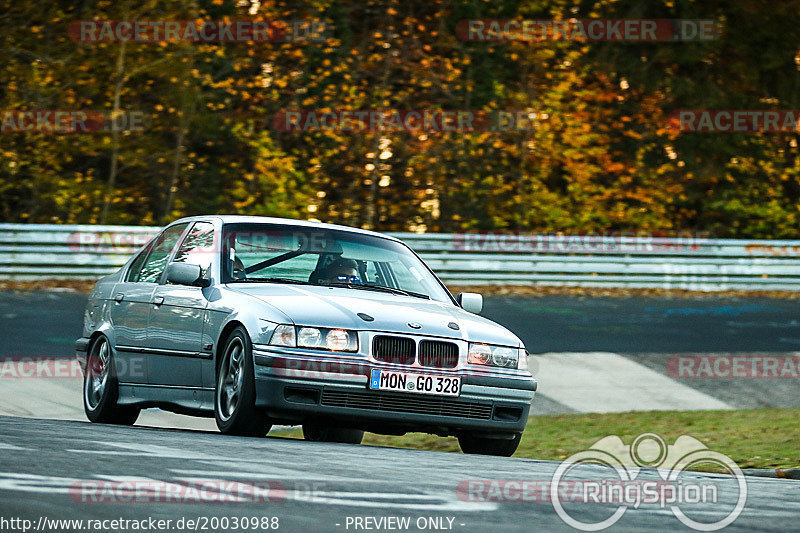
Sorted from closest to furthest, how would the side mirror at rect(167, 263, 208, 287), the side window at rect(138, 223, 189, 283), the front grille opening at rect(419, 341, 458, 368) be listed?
the front grille opening at rect(419, 341, 458, 368), the side mirror at rect(167, 263, 208, 287), the side window at rect(138, 223, 189, 283)

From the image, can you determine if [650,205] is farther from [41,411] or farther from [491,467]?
[491,467]

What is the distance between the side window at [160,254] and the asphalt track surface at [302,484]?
194cm

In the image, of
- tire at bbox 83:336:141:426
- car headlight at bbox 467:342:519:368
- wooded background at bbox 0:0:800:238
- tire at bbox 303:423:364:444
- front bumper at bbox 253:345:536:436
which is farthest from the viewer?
wooded background at bbox 0:0:800:238

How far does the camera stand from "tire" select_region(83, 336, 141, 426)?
990cm

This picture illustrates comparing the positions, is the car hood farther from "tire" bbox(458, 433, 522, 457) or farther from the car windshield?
"tire" bbox(458, 433, 522, 457)

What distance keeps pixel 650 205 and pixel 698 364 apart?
16.8 metres

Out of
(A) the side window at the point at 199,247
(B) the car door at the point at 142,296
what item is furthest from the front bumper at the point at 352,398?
(B) the car door at the point at 142,296

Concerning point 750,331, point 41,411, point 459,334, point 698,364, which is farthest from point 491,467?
point 750,331

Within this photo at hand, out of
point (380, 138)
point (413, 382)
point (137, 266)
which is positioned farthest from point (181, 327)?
point (380, 138)

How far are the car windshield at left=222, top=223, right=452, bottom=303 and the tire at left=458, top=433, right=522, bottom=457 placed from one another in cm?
106

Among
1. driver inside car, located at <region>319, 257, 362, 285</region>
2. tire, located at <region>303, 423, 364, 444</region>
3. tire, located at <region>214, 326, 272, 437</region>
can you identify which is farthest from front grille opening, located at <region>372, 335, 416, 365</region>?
tire, located at <region>303, 423, 364, 444</region>

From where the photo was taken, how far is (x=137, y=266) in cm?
1047

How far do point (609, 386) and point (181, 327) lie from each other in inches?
281

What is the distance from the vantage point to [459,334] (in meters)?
8.65
